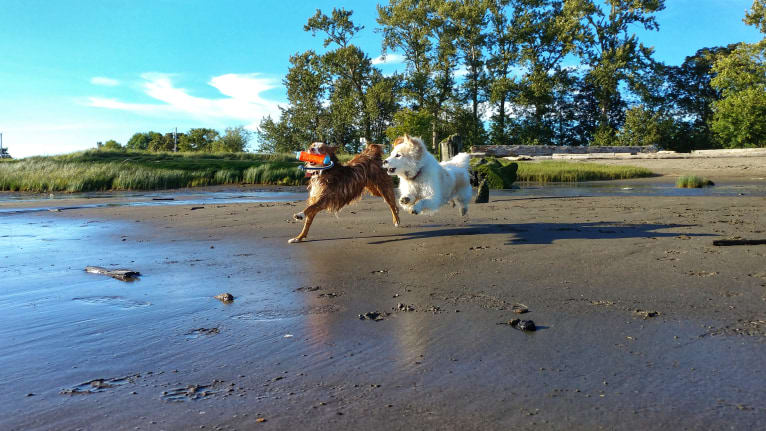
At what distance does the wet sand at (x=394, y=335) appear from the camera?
246cm

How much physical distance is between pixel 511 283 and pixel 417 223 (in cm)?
491

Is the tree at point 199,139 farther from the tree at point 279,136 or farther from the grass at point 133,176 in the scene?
the grass at point 133,176

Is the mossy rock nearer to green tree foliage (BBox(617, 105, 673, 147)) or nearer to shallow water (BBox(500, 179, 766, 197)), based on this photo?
shallow water (BBox(500, 179, 766, 197))

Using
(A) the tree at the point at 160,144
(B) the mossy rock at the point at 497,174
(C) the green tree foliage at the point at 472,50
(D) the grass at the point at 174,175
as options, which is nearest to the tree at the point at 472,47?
(C) the green tree foliage at the point at 472,50

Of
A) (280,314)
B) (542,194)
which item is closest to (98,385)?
(280,314)

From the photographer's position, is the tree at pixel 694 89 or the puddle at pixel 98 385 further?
the tree at pixel 694 89

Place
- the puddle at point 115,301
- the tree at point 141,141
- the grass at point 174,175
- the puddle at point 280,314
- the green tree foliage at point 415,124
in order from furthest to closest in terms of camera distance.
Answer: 1. the tree at point 141,141
2. the green tree foliage at point 415,124
3. the grass at point 174,175
4. the puddle at point 115,301
5. the puddle at point 280,314

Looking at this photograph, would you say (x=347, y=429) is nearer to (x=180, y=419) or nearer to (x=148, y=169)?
(x=180, y=419)

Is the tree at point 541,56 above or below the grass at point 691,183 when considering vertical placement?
above

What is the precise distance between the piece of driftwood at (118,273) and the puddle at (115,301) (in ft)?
2.69

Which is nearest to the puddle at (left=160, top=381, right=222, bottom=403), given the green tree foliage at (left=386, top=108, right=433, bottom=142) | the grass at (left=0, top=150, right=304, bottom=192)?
the grass at (left=0, top=150, right=304, bottom=192)

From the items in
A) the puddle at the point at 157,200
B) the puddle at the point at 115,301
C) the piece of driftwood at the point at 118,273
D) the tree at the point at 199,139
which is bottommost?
the puddle at the point at 115,301

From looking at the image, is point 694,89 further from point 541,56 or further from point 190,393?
point 190,393

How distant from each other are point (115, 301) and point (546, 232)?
6.11 m
